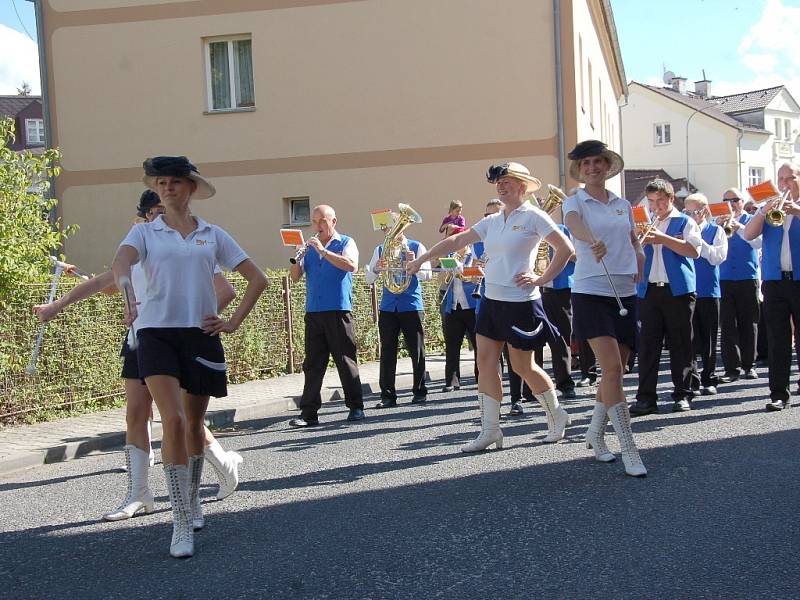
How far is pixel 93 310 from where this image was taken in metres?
11.5

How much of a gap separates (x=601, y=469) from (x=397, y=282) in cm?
480

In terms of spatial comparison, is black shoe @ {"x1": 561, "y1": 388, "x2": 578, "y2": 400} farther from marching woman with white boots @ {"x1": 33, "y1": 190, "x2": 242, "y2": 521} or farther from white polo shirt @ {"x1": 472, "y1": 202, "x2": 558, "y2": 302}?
marching woman with white boots @ {"x1": 33, "y1": 190, "x2": 242, "y2": 521}

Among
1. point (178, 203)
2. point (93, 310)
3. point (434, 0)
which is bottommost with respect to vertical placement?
point (93, 310)

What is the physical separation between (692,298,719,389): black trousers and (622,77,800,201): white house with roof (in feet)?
178

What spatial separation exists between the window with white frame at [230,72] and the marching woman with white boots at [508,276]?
1594cm

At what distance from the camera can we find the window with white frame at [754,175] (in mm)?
69375

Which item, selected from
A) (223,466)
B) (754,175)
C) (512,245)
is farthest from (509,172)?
(754,175)

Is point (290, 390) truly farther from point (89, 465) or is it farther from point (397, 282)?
point (89, 465)

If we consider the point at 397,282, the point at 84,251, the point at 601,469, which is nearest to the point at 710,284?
the point at 397,282

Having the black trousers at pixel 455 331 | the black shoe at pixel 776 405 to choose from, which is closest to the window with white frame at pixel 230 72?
the black trousers at pixel 455 331

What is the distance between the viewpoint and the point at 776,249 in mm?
9156

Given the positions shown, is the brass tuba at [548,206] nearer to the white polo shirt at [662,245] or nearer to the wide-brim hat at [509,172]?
the white polo shirt at [662,245]

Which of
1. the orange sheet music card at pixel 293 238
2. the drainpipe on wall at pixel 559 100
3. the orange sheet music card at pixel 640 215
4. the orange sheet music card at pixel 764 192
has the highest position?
the drainpipe on wall at pixel 559 100

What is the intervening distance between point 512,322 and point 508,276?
1.09ft
